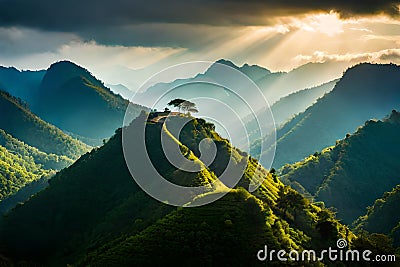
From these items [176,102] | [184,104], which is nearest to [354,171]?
[184,104]

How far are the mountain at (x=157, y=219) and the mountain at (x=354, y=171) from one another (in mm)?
75401

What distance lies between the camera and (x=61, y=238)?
8431 cm

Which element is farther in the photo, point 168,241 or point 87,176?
point 87,176

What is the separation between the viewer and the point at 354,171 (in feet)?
565

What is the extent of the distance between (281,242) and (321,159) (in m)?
138

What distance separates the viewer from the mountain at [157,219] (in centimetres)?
5116

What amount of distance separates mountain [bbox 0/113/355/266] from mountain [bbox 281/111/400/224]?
75.4 metres

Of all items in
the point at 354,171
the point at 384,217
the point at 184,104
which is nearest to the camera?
the point at 184,104

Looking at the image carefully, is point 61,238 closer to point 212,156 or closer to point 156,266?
point 212,156

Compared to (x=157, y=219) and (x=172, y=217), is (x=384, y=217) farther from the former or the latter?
(x=172, y=217)

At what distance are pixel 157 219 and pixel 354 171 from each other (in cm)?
13020

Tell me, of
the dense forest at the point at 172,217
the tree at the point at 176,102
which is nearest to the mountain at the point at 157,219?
the dense forest at the point at 172,217

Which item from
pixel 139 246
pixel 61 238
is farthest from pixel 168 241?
pixel 61 238

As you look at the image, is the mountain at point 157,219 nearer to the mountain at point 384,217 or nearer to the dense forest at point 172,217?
the dense forest at point 172,217
